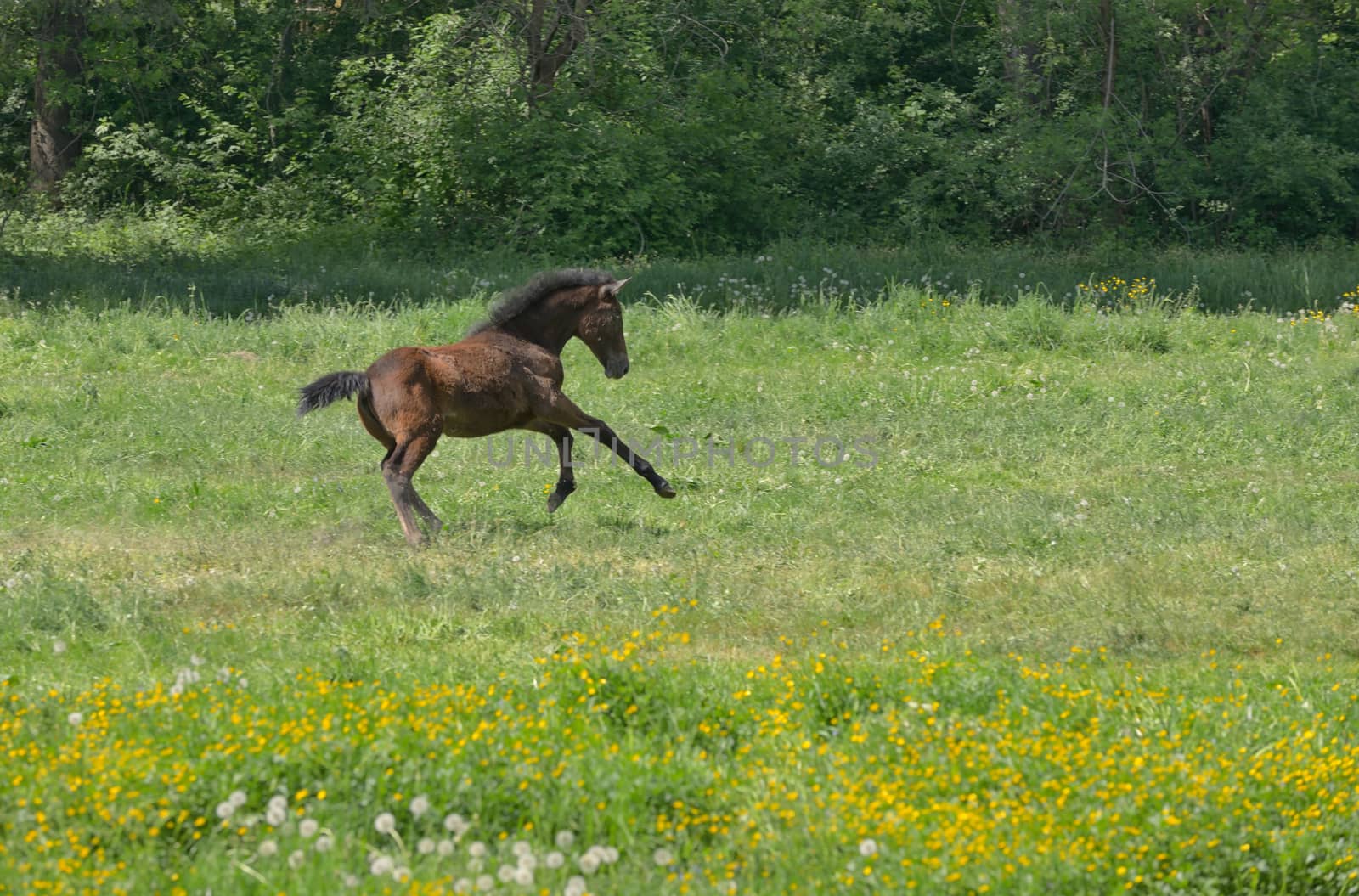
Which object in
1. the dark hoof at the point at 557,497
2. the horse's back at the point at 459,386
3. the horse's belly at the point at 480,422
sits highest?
the horse's back at the point at 459,386

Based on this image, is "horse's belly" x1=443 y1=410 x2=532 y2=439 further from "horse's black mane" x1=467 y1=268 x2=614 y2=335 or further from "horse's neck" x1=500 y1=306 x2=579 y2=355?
"horse's black mane" x1=467 y1=268 x2=614 y2=335

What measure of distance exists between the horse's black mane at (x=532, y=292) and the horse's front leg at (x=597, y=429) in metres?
0.64

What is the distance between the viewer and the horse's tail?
9039mm

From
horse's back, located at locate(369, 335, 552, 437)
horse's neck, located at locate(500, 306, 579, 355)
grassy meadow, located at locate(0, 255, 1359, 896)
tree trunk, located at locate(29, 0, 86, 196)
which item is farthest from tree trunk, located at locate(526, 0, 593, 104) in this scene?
horse's back, located at locate(369, 335, 552, 437)

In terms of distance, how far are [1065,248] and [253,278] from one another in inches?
484

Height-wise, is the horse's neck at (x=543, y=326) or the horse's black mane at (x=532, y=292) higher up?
the horse's black mane at (x=532, y=292)

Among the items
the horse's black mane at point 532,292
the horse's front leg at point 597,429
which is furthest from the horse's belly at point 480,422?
the horse's black mane at point 532,292

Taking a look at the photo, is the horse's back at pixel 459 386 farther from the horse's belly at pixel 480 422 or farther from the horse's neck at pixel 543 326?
the horse's neck at pixel 543 326

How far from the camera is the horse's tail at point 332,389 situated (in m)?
9.04

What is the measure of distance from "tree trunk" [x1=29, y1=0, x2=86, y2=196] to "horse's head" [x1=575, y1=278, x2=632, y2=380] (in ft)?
42.8

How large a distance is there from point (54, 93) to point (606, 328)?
50.7 feet

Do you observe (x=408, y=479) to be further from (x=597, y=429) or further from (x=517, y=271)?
(x=517, y=271)

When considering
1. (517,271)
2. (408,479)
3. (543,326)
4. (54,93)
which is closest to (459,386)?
(408,479)

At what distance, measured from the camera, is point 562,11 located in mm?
22812
